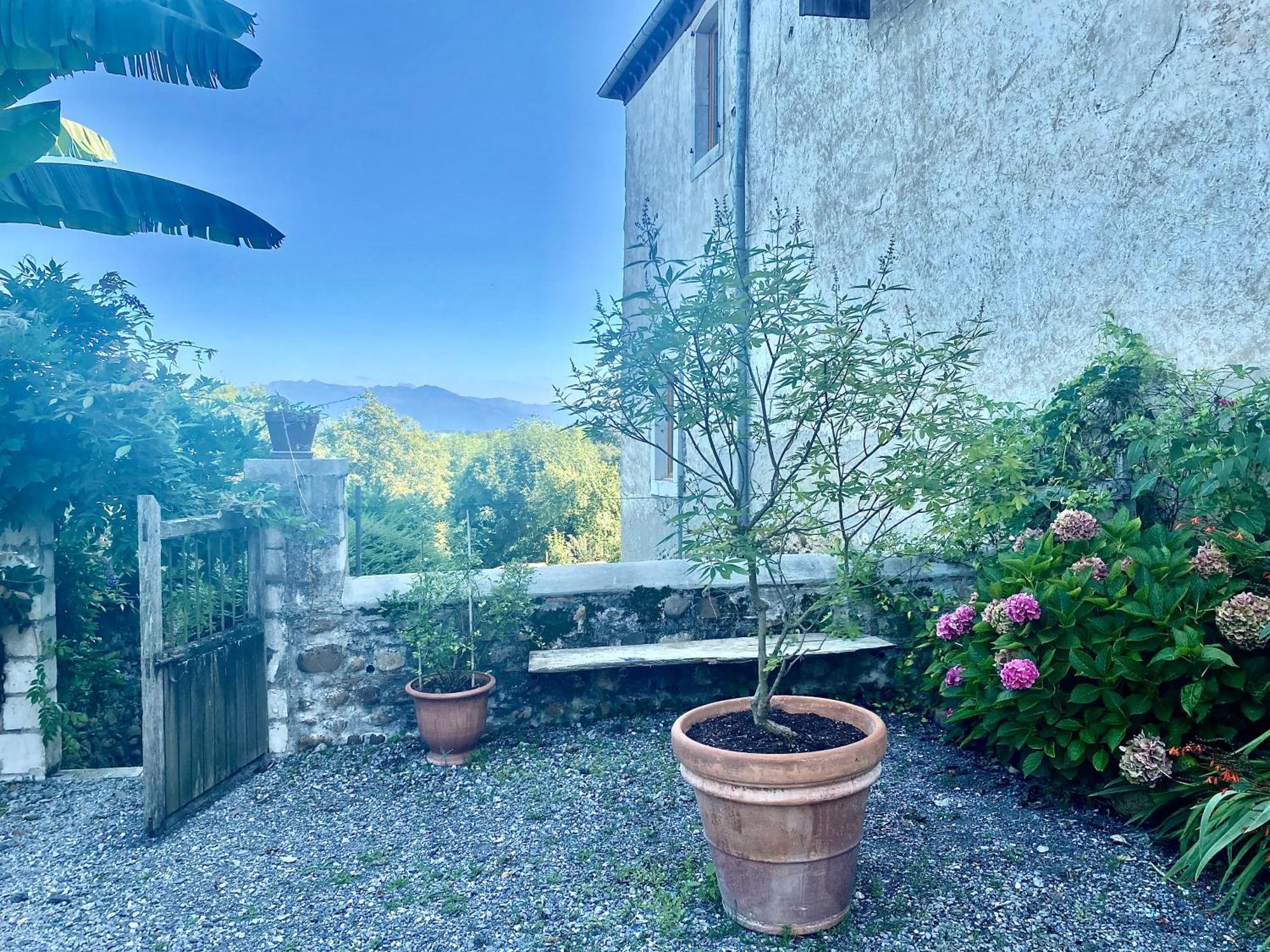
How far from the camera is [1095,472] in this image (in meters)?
3.51

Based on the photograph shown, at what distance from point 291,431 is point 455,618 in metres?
1.34

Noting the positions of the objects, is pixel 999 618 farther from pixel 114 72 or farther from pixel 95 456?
pixel 114 72

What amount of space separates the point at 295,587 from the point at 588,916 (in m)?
2.42

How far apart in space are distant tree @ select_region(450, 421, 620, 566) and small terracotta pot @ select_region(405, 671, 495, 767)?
11005 mm

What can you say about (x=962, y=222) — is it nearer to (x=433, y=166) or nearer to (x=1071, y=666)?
(x=1071, y=666)

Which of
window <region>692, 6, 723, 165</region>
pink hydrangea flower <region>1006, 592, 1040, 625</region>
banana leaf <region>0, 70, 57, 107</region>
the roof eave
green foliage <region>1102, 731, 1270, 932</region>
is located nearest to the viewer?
green foliage <region>1102, 731, 1270, 932</region>

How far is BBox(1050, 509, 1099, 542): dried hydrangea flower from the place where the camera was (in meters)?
3.14

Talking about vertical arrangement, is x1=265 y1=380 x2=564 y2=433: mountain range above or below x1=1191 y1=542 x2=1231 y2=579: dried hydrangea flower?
above

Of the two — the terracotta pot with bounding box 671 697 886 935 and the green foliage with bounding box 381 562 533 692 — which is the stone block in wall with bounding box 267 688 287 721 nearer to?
the green foliage with bounding box 381 562 533 692

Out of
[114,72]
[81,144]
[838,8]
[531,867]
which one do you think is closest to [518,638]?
[531,867]

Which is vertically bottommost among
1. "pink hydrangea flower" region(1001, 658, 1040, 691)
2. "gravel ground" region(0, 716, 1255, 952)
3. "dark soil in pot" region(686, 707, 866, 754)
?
"gravel ground" region(0, 716, 1255, 952)

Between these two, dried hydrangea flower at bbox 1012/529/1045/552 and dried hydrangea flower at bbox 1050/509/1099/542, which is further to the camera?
dried hydrangea flower at bbox 1012/529/1045/552

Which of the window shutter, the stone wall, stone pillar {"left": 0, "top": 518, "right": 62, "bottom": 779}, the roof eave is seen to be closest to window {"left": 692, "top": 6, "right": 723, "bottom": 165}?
the roof eave

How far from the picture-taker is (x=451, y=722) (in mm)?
3863
